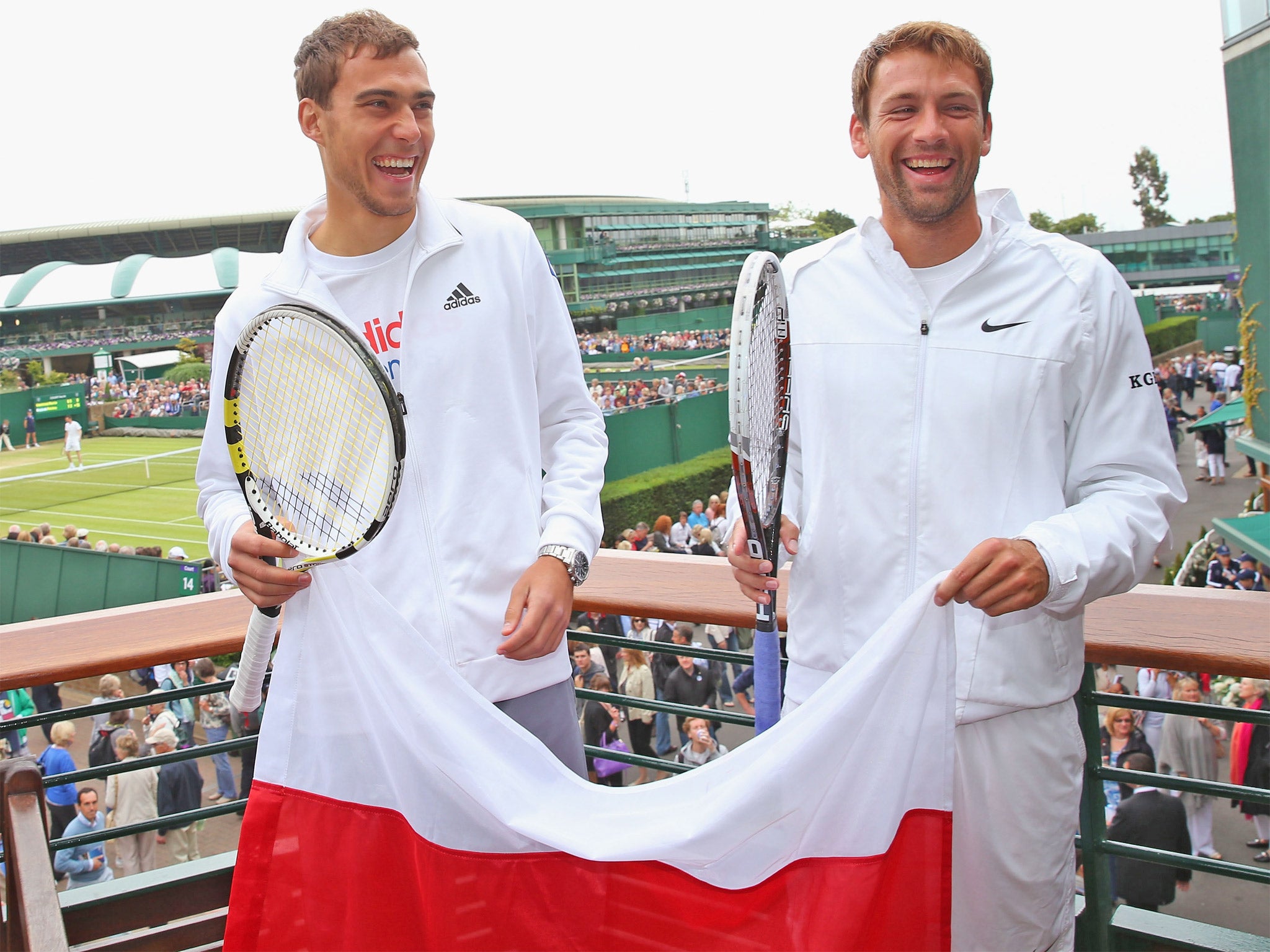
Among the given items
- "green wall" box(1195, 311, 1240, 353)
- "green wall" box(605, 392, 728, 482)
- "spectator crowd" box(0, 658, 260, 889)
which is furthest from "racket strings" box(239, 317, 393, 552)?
"green wall" box(1195, 311, 1240, 353)

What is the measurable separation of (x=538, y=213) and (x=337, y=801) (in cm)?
6341

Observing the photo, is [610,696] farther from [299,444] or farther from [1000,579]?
[1000,579]

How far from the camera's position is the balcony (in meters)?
1.76

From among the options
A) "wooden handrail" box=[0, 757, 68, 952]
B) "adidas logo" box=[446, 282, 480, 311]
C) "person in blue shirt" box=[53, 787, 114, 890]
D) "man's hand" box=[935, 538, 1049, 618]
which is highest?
"adidas logo" box=[446, 282, 480, 311]

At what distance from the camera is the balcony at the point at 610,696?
5.76 ft

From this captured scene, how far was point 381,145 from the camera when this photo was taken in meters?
1.65

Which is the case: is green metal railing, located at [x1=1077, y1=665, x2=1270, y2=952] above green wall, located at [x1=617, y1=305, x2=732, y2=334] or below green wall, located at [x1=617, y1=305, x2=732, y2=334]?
below

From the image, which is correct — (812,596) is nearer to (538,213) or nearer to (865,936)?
(865,936)

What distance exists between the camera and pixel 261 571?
1.56 m

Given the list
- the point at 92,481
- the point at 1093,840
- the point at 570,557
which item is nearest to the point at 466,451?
the point at 570,557

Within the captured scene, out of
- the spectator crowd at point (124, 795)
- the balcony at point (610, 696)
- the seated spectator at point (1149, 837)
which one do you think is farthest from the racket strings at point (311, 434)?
the seated spectator at point (1149, 837)

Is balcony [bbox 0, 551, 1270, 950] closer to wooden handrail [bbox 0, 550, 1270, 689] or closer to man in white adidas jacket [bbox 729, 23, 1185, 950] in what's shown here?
wooden handrail [bbox 0, 550, 1270, 689]

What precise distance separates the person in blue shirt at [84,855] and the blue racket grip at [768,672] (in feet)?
19.3

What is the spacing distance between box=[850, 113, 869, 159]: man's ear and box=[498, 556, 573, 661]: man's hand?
0.85m
